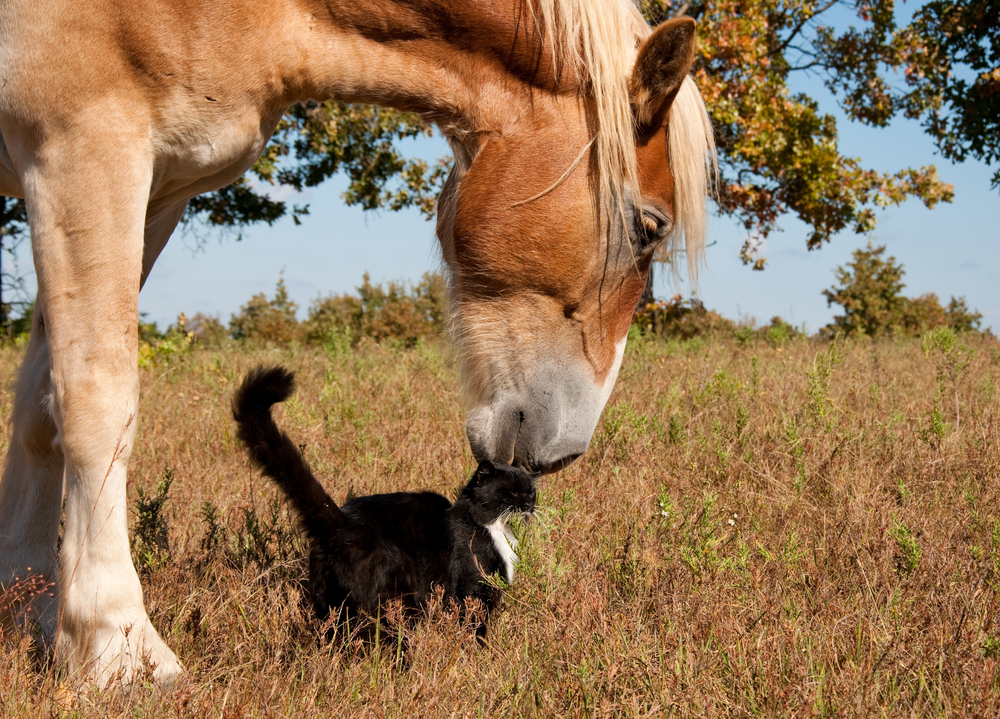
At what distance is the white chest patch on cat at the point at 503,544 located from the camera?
2951mm

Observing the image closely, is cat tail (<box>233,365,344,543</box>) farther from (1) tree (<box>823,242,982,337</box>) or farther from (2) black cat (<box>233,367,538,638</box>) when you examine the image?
(1) tree (<box>823,242,982,337</box>)

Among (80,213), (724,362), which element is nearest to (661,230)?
(80,213)

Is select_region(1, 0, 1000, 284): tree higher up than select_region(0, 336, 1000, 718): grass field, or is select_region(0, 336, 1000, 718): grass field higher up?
select_region(1, 0, 1000, 284): tree

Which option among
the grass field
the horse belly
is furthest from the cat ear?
the horse belly

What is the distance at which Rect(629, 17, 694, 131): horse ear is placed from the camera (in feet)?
8.20

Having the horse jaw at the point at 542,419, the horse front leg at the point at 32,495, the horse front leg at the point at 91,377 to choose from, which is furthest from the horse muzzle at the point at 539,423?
the horse front leg at the point at 32,495

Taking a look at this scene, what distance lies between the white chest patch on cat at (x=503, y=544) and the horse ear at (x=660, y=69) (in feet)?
5.31

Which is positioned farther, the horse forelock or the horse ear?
the horse forelock

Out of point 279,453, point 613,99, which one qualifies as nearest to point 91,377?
point 279,453

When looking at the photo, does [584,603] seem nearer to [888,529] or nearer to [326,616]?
[326,616]

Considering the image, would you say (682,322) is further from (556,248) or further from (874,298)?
(556,248)

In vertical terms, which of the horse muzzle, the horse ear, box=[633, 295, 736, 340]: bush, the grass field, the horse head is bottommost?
the grass field

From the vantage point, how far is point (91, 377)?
222cm

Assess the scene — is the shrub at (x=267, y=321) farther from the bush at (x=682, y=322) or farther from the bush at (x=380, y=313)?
the bush at (x=682, y=322)
